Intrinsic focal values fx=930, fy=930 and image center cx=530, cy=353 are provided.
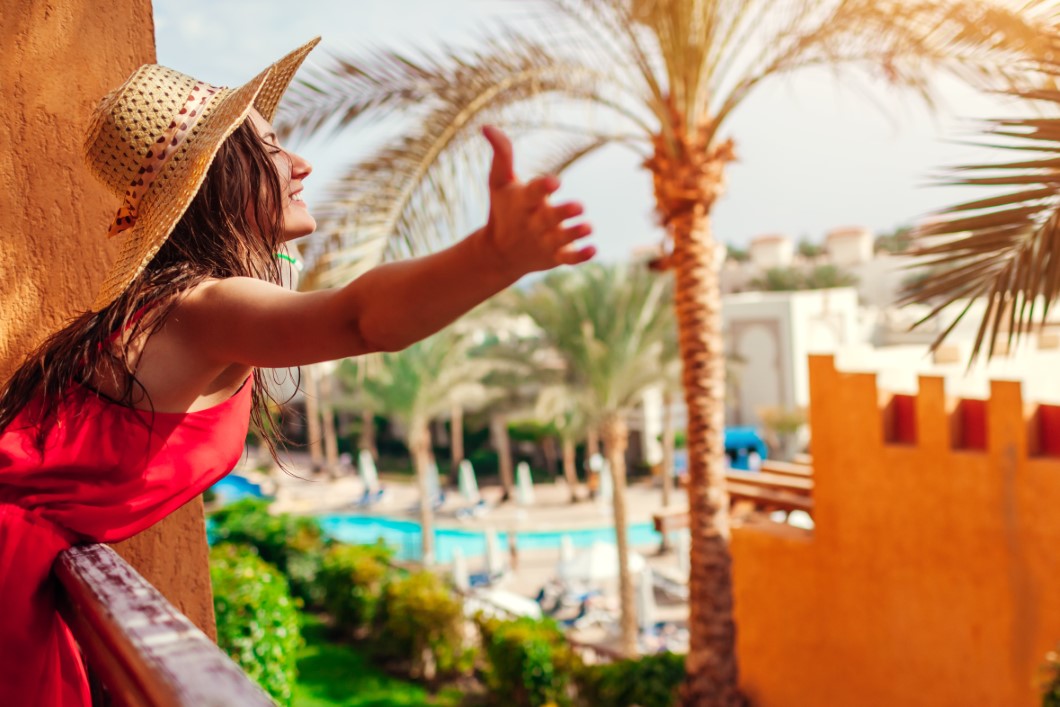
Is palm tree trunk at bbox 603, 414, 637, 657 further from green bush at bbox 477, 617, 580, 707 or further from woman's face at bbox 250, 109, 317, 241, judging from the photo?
woman's face at bbox 250, 109, 317, 241

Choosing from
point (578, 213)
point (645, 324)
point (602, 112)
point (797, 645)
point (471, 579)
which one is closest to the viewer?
point (578, 213)

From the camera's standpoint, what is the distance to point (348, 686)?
11.1m

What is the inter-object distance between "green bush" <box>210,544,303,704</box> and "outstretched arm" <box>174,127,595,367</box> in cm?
613

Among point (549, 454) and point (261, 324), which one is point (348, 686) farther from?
point (549, 454)

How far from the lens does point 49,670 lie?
1268 mm

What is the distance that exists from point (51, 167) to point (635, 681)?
855 cm

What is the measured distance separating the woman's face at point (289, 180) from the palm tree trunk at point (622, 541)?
41.0 feet

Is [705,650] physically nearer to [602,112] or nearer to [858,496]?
[858,496]

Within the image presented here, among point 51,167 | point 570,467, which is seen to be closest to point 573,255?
point 51,167

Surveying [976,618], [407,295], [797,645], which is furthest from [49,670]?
[797,645]

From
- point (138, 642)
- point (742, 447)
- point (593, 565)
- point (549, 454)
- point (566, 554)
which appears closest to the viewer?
point (138, 642)

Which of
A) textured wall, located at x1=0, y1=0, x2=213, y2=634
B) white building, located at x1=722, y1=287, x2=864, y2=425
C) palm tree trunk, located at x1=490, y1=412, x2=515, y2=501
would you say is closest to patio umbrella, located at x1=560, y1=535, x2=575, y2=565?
palm tree trunk, located at x1=490, y1=412, x2=515, y2=501

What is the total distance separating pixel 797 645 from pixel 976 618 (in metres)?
1.82

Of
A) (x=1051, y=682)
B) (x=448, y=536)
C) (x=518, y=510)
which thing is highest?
(x=1051, y=682)
